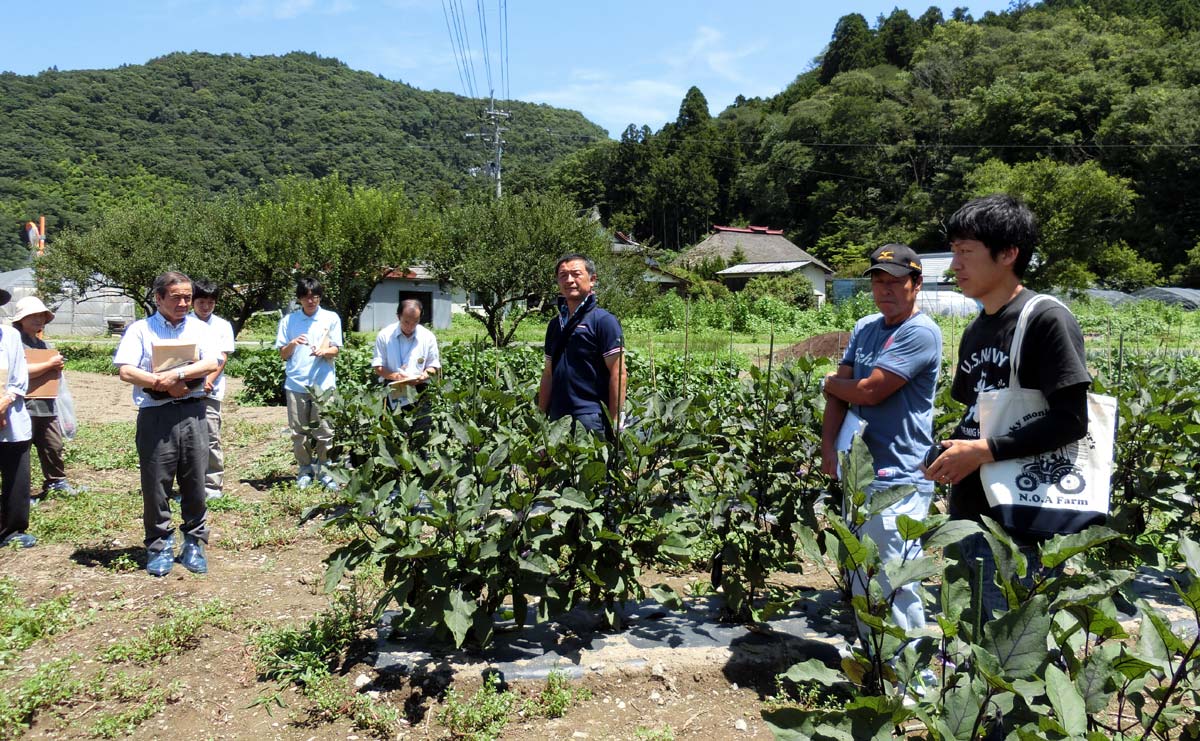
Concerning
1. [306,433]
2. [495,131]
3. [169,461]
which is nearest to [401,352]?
[306,433]

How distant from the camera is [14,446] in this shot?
4469 millimetres

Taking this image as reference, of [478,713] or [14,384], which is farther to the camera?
[14,384]

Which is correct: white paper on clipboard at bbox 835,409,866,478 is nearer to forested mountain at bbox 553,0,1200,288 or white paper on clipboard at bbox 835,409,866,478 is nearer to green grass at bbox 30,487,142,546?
green grass at bbox 30,487,142,546

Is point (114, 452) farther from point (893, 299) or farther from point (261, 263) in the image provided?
point (261, 263)

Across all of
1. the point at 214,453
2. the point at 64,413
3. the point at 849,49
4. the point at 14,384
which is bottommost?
the point at 214,453

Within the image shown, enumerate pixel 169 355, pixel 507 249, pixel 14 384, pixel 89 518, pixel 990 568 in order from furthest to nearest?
pixel 507 249 < pixel 89 518 < pixel 14 384 < pixel 169 355 < pixel 990 568

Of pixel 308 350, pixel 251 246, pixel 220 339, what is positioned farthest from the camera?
pixel 251 246

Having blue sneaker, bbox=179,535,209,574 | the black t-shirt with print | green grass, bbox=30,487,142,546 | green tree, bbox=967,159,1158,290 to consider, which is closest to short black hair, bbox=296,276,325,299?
green grass, bbox=30,487,142,546

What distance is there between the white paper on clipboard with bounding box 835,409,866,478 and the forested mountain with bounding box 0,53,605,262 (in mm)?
57415

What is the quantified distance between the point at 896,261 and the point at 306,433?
Answer: 16.6ft

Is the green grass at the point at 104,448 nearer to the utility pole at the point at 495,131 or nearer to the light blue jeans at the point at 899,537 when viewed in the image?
the light blue jeans at the point at 899,537

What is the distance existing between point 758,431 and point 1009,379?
→ 1.32 m

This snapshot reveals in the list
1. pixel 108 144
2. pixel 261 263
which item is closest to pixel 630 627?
pixel 261 263

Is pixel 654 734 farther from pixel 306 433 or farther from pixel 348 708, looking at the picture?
pixel 306 433
